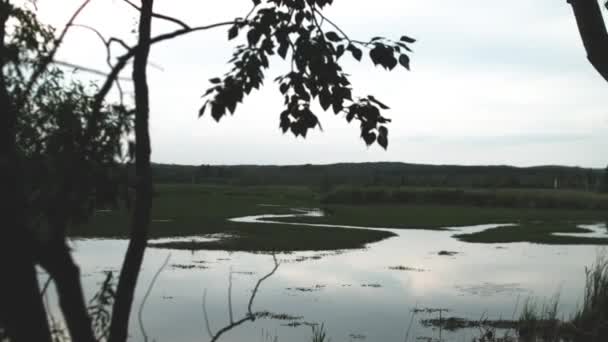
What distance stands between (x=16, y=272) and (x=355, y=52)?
2.47 meters

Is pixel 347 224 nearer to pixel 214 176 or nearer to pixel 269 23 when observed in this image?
pixel 269 23

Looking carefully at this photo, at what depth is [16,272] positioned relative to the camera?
211cm

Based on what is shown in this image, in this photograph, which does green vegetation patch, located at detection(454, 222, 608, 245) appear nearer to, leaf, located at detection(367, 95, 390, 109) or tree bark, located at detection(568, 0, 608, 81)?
tree bark, located at detection(568, 0, 608, 81)

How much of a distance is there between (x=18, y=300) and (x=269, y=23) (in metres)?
2.38

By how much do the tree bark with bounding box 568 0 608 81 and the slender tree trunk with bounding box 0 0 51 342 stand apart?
4476mm

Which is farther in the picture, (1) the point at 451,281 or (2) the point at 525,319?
(1) the point at 451,281

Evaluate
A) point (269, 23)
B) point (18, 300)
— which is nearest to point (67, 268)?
point (18, 300)

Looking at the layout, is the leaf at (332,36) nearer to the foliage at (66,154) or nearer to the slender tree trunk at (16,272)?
the foliage at (66,154)

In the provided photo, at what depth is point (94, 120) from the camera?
2.47 metres

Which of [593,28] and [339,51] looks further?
[593,28]

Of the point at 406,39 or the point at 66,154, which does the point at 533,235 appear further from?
the point at 66,154

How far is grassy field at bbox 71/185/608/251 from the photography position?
24062mm

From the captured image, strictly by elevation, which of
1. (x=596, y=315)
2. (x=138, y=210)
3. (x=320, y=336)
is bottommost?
(x=596, y=315)

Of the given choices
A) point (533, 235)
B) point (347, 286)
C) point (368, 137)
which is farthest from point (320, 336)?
point (533, 235)
